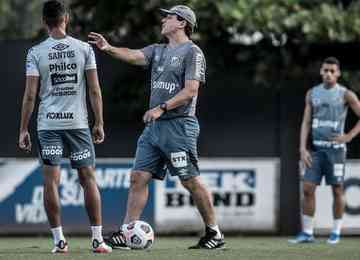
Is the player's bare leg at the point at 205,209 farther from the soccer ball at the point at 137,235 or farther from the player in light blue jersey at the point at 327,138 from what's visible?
the player in light blue jersey at the point at 327,138

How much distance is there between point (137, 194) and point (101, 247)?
630 millimetres

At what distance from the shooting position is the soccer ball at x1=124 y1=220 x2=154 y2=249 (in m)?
10.0

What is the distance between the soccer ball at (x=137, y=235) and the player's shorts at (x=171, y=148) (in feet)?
1.56

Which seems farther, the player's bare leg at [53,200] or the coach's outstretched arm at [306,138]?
the coach's outstretched arm at [306,138]

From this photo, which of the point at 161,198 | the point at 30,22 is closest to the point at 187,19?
the point at 161,198

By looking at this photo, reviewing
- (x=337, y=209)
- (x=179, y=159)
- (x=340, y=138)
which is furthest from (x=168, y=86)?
(x=337, y=209)

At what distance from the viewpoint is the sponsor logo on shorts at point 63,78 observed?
31.9 feet

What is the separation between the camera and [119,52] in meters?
10.0

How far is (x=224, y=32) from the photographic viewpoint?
15680 millimetres

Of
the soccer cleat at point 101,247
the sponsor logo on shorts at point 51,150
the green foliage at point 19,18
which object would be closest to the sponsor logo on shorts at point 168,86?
the sponsor logo on shorts at point 51,150

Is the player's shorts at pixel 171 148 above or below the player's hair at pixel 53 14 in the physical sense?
below

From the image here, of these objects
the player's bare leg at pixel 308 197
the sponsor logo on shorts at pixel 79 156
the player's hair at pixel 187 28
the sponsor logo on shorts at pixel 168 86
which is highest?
the player's hair at pixel 187 28

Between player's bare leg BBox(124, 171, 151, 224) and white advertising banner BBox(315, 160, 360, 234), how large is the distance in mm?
5027

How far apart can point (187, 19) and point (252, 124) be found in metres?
5.05
